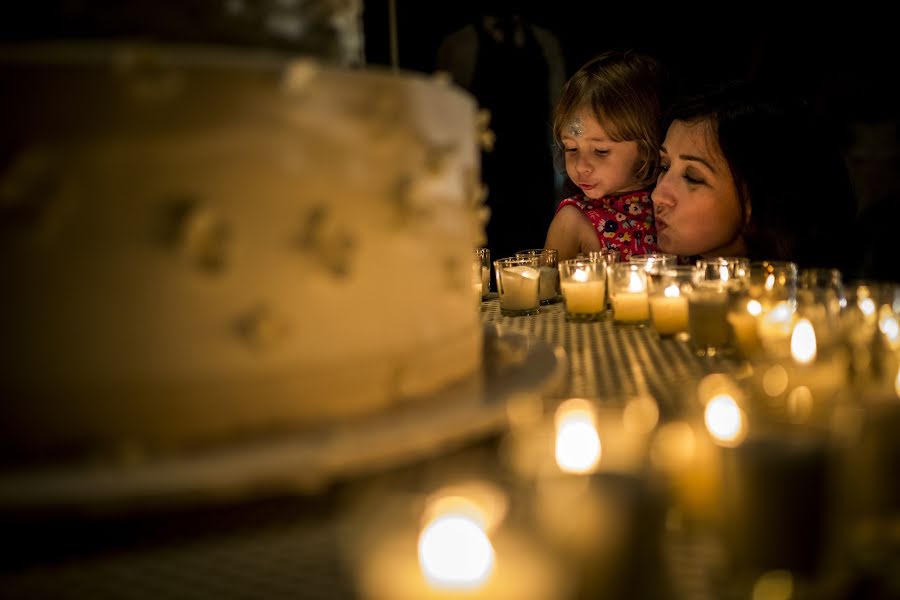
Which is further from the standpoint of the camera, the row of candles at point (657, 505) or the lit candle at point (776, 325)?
the lit candle at point (776, 325)

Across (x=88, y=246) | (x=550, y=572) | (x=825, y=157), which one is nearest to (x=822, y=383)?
(x=550, y=572)

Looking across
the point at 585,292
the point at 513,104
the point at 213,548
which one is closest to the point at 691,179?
the point at 585,292

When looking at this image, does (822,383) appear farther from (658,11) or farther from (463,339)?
(658,11)

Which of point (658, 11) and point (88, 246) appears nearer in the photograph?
point (88, 246)

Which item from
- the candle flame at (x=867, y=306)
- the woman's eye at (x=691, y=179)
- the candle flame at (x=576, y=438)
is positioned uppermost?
the woman's eye at (x=691, y=179)

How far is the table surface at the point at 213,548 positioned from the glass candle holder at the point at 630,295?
3.59 ft

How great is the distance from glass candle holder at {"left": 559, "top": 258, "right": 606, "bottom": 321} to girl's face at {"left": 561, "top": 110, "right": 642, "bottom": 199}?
151cm

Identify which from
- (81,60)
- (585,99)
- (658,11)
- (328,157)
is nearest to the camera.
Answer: (81,60)

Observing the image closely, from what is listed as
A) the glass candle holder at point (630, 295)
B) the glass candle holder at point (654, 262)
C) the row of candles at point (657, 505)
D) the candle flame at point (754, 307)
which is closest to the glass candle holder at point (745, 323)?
the candle flame at point (754, 307)

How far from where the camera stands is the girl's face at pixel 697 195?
3.09 meters

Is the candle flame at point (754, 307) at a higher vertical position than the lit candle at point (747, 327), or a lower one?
higher

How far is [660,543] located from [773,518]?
5.7 inches

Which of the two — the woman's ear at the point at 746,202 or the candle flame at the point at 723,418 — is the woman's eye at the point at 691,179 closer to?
the woman's ear at the point at 746,202

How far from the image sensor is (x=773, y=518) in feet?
2.67
